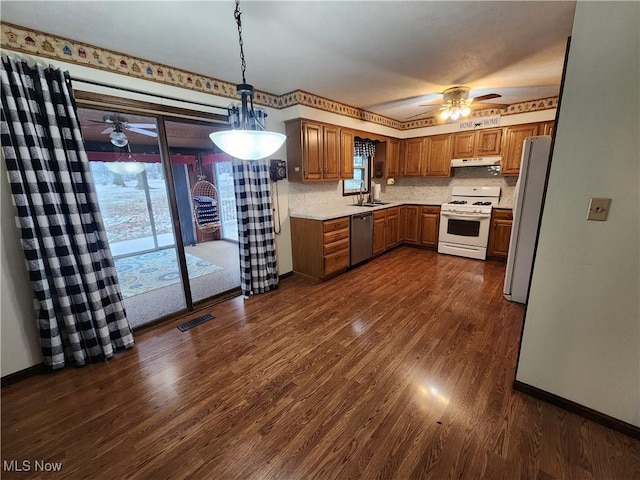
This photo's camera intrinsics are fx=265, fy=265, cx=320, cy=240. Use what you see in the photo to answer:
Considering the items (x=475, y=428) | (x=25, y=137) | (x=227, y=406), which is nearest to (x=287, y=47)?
(x=25, y=137)

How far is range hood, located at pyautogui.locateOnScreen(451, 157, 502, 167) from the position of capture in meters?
4.35

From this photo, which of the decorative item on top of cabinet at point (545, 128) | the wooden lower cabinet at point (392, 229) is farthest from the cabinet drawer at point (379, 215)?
the decorative item on top of cabinet at point (545, 128)

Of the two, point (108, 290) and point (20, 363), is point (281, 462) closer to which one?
point (108, 290)

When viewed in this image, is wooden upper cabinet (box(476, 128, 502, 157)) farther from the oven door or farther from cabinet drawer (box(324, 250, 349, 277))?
cabinet drawer (box(324, 250, 349, 277))

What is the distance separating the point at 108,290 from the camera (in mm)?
2250

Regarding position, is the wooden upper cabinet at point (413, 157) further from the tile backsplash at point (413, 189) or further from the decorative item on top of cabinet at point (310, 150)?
the decorative item on top of cabinet at point (310, 150)

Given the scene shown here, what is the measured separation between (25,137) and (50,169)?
0.22 metres

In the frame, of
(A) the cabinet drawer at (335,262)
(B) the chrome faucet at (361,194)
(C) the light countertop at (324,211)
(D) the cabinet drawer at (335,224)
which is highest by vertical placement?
(B) the chrome faucet at (361,194)

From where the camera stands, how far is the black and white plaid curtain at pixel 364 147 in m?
4.89

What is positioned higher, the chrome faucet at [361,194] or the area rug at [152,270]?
the chrome faucet at [361,194]

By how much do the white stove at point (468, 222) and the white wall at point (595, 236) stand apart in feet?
9.89

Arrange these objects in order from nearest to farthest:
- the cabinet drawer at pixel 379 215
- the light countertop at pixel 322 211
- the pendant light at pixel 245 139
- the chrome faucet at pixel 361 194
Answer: the pendant light at pixel 245 139 → the light countertop at pixel 322 211 → the cabinet drawer at pixel 379 215 → the chrome faucet at pixel 361 194

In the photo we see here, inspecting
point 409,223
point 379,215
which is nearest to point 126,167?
point 379,215

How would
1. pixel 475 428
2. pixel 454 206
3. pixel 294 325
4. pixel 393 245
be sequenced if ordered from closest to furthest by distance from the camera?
pixel 475 428
pixel 294 325
pixel 454 206
pixel 393 245
